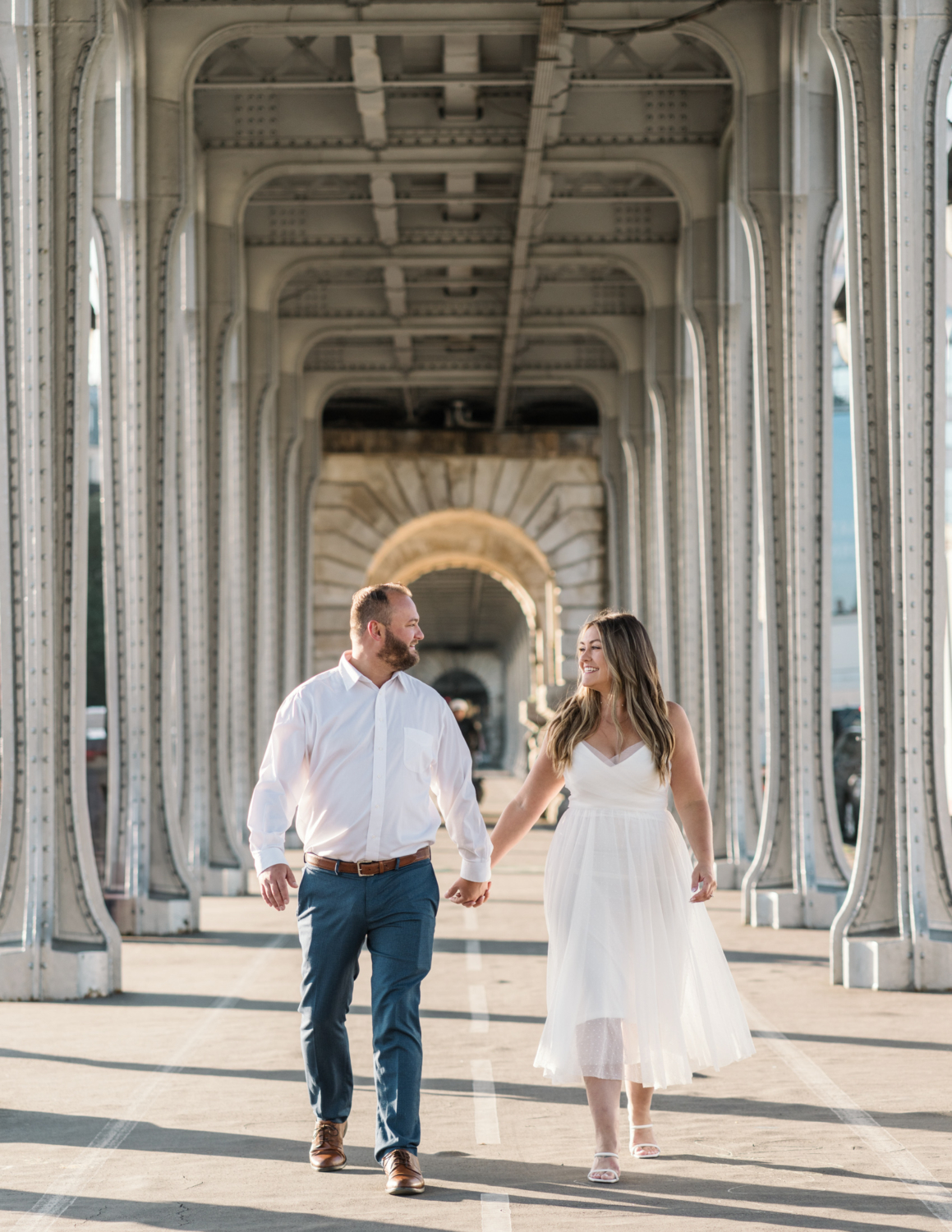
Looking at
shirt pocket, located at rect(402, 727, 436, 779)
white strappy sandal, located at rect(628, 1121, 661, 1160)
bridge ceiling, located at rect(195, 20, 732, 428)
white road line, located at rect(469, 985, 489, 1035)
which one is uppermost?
bridge ceiling, located at rect(195, 20, 732, 428)

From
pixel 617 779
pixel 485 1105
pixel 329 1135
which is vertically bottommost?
pixel 485 1105

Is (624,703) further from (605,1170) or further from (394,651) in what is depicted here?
(605,1170)

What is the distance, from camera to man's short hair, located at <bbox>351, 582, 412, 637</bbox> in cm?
602

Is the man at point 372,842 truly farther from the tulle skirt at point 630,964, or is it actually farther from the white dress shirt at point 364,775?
the tulle skirt at point 630,964

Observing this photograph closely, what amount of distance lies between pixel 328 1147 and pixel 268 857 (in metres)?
1.19

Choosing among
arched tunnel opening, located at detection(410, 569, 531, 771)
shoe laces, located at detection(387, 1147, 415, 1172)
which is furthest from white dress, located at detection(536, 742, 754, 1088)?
arched tunnel opening, located at detection(410, 569, 531, 771)

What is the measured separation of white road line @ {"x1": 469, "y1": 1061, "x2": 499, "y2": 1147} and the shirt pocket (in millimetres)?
1736

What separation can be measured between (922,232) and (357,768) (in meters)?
7.27

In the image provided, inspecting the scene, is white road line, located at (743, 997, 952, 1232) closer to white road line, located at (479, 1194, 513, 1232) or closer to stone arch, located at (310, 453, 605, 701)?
white road line, located at (479, 1194, 513, 1232)

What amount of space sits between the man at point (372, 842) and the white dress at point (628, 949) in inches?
15.0

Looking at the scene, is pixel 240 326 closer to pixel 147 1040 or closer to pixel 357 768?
pixel 147 1040

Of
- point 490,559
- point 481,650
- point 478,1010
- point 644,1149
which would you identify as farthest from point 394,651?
point 481,650

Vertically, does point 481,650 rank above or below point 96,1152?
above

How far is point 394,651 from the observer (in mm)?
5980
